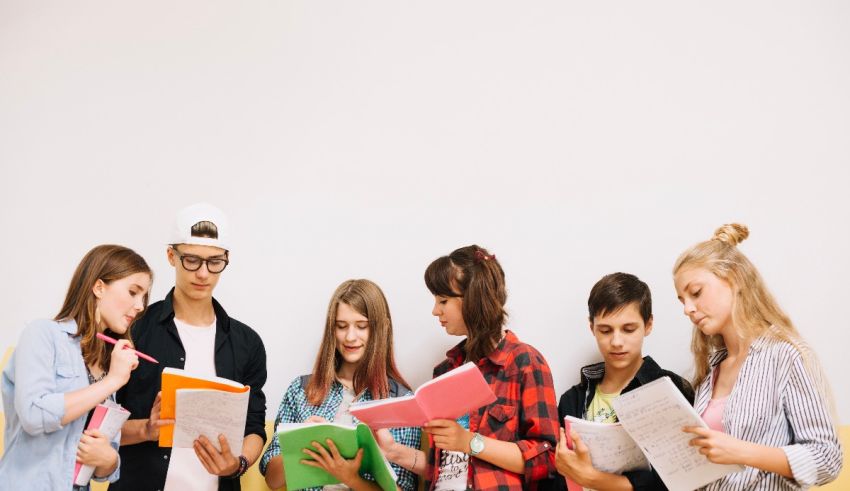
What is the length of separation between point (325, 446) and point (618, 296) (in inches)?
44.0

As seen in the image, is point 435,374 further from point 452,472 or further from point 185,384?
point 185,384

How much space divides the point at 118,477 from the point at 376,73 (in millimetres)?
1908

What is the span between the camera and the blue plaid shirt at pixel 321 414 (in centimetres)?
253

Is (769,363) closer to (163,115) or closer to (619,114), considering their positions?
(619,114)

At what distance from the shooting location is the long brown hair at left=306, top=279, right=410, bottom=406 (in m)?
2.58

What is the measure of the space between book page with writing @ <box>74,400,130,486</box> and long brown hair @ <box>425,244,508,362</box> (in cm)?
110

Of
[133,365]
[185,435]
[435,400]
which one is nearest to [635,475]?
[435,400]

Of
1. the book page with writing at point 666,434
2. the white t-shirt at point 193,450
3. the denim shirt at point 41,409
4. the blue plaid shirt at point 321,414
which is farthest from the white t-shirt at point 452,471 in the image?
the denim shirt at point 41,409

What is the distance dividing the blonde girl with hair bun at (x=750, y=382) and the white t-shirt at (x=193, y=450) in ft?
5.38

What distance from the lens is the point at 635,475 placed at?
215 cm

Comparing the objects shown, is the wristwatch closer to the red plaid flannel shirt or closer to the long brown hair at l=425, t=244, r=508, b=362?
the red plaid flannel shirt

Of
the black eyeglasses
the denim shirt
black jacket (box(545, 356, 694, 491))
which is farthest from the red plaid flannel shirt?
the denim shirt

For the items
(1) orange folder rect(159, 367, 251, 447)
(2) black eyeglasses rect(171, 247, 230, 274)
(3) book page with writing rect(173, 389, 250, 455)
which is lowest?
(3) book page with writing rect(173, 389, 250, 455)

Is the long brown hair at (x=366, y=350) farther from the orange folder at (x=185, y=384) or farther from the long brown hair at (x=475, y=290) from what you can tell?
the orange folder at (x=185, y=384)
